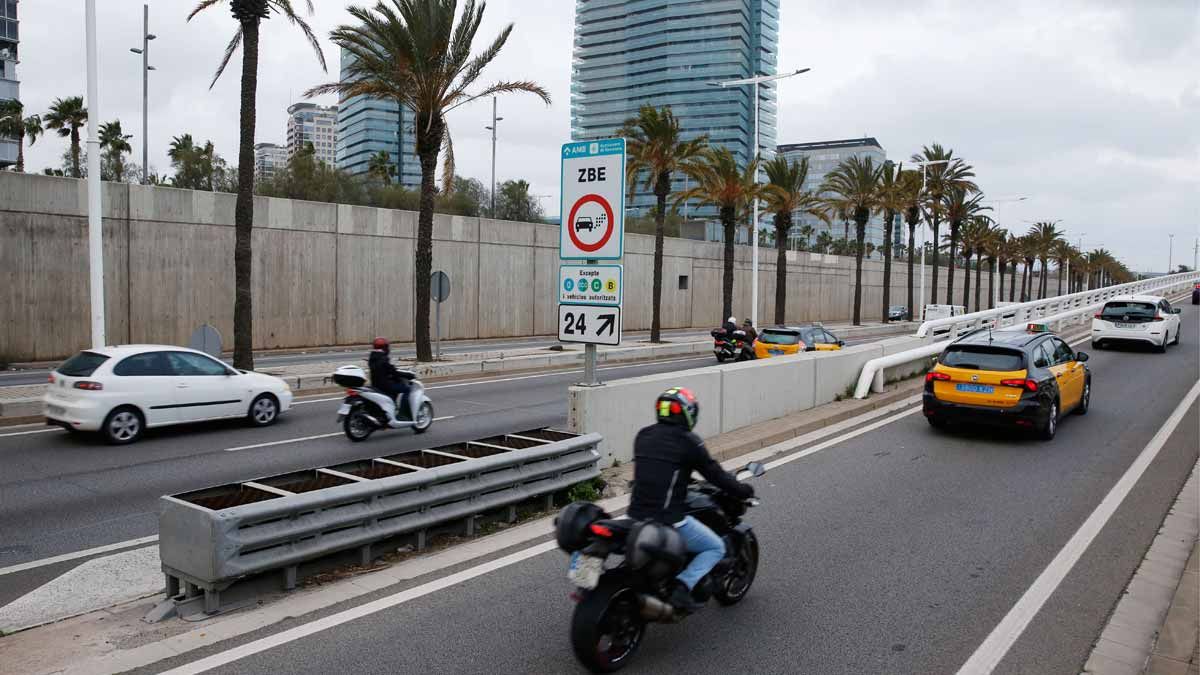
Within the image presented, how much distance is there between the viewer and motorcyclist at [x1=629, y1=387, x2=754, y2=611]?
16.6 feet

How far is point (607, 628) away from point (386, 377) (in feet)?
29.6

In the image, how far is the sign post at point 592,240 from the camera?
8773mm

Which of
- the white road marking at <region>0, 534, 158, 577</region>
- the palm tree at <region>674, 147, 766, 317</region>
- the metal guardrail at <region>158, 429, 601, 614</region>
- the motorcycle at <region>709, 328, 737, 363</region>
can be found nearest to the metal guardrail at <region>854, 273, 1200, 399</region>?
the motorcycle at <region>709, 328, 737, 363</region>

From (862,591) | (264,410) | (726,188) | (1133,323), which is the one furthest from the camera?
(726,188)

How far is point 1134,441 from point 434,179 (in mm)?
19069

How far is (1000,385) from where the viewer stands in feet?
39.2

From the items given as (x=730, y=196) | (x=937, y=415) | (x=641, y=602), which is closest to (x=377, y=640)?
(x=641, y=602)

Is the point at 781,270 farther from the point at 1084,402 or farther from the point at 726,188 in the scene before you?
the point at 1084,402

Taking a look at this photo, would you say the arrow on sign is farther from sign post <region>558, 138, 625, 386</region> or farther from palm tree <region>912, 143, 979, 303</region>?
palm tree <region>912, 143, 979, 303</region>

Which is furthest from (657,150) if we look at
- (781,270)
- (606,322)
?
(606,322)

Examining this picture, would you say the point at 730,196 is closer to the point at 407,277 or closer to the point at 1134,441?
the point at 407,277

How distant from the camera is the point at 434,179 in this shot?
25.2 m

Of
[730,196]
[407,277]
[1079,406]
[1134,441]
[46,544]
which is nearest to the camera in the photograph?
[46,544]

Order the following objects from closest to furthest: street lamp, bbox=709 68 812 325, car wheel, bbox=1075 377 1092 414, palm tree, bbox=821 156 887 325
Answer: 1. car wheel, bbox=1075 377 1092 414
2. street lamp, bbox=709 68 812 325
3. palm tree, bbox=821 156 887 325
